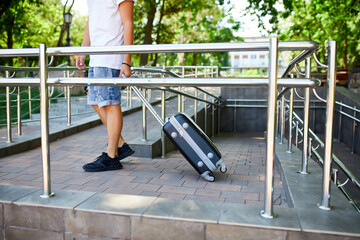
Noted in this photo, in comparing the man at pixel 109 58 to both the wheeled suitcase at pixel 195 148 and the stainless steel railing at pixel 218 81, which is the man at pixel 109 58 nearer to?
the wheeled suitcase at pixel 195 148

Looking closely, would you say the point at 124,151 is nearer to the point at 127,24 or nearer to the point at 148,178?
the point at 148,178

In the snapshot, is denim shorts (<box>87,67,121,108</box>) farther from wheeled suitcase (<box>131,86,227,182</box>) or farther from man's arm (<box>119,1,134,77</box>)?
wheeled suitcase (<box>131,86,227,182</box>)

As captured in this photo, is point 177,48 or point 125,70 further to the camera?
point 125,70

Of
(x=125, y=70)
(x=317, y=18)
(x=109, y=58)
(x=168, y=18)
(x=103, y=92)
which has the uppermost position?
(x=168, y=18)

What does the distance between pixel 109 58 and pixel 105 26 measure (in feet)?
0.91

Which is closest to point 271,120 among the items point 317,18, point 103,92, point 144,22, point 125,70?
point 125,70

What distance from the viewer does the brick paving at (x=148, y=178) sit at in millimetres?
2525

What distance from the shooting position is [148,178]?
2916mm

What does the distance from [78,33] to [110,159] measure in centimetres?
3301

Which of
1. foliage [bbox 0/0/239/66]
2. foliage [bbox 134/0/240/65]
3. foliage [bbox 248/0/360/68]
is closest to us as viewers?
foliage [bbox 248/0/360/68]

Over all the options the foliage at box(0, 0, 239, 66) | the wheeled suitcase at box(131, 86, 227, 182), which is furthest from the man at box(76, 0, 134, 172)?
the foliage at box(0, 0, 239, 66)

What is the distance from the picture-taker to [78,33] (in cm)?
3362

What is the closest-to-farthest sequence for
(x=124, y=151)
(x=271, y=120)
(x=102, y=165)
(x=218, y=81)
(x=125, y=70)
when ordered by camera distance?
(x=271, y=120)
(x=218, y=81)
(x=125, y=70)
(x=102, y=165)
(x=124, y=151)

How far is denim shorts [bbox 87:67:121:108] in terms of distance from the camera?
289 centimetres
